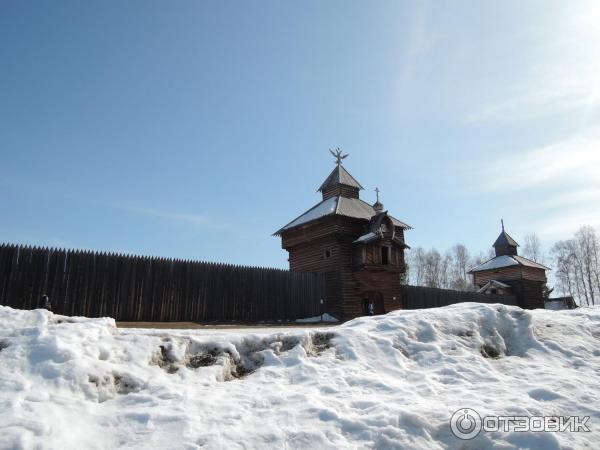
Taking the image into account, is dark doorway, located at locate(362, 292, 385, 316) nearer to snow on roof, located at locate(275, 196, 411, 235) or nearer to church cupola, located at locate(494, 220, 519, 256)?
snow on roof, located at locate(275, 196, 411, 235)

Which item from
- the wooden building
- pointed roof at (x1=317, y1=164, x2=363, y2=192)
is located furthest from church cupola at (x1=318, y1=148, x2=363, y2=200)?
the wooden building

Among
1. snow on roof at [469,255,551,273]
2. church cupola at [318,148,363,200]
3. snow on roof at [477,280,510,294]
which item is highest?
church cupola at [318,148,363,200]

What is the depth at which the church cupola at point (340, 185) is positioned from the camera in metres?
27.6

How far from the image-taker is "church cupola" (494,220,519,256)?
4222 centimetres

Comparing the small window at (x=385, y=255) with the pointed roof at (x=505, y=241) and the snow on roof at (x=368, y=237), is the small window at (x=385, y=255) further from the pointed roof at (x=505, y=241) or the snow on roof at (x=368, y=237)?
the pointed roof at (x=505, y=241)

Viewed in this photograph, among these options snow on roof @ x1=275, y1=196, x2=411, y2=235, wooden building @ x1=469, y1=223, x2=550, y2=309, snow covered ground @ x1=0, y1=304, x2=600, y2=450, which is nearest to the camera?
snow covered ground @ x1=0, y1=304, x2=600, y2=450

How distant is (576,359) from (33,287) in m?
13.7

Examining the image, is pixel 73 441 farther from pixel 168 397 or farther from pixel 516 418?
pixel 516 418

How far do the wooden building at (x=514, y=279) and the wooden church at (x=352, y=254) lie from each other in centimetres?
1695

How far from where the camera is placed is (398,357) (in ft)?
19.0

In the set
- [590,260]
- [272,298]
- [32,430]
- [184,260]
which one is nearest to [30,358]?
[32,430]

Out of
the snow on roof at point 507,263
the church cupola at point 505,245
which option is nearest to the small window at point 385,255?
the snow on roof at point 507,263

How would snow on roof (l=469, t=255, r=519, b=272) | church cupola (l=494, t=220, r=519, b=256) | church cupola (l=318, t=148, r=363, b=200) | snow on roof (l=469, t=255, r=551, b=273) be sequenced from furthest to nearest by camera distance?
church cupola (l=494, t=220, r=519, b=256) → snow on roof (l=469, t=255, r=519, b=272) → snow on roof (l=469, t=255, r=551, b=273) → church cupola (l=318, t=148, r=363, b=200)

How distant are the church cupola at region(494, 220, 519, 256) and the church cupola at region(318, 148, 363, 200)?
22.0 meters
